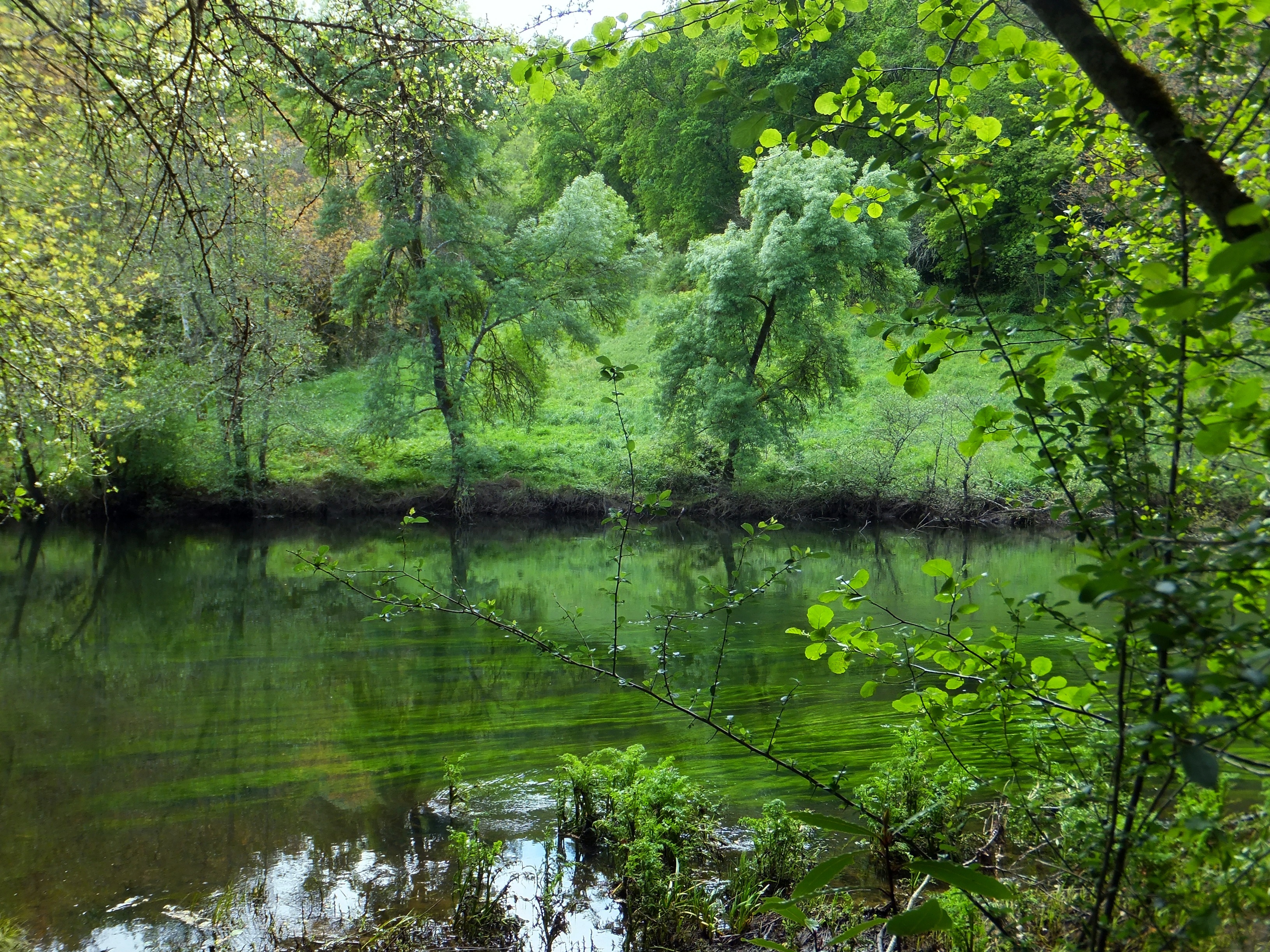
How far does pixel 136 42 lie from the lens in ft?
Result: 12.3

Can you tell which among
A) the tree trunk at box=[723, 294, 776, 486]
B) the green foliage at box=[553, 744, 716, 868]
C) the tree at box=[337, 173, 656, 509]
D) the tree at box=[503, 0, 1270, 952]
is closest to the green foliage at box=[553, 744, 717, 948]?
the green foliage at box=[553, 744, 716, 868]

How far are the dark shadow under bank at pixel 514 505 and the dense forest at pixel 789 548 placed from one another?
155 centimetres

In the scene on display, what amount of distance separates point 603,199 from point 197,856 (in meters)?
19.6

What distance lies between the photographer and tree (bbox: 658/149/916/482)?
19.2 metres

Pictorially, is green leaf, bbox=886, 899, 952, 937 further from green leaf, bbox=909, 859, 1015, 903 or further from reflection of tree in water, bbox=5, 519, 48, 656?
reflection of tree in water, bbox=5, 519, 48, 656

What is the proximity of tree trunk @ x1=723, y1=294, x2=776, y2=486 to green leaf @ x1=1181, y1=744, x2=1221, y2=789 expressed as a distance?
754 inches

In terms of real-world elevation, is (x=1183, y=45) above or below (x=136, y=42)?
below

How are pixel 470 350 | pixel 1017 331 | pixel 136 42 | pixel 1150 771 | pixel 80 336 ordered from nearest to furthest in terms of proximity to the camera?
pixel 1150 771, pixel 1017 331, pixel 136 42, pixel 80 336, pixel 470 350

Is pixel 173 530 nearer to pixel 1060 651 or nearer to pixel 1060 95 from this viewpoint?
pixel 1060 651

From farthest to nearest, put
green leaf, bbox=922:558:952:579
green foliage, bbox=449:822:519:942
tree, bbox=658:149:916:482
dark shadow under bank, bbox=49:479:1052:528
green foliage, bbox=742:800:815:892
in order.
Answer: dark shadow under bank, bbox=49:479:1052:528
tree, bbox=658:149:916:482
green foliage, bbox=742:800:815:892
green foliage, bbox=449:822:519:942
green leaf, bbox=922:558:952:579

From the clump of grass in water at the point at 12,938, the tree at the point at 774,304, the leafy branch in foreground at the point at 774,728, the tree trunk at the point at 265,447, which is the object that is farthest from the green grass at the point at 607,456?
the leafy branch in foreground at the point at 774,728

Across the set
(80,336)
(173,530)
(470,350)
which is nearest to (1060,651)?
(80,336)

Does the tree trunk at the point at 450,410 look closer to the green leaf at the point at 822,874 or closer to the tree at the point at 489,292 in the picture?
the tree at the point at 489,292

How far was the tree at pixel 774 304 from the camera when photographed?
19.2 m
